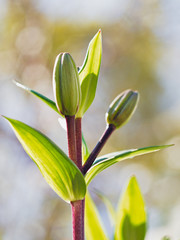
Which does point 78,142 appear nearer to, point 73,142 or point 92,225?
point 73,142

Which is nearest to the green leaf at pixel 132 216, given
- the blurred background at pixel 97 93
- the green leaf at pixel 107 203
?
the green leaf at pixel 107 203

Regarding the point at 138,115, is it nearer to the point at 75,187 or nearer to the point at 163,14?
the point at 163,14

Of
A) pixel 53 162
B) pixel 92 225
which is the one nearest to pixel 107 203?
pixel 92 225

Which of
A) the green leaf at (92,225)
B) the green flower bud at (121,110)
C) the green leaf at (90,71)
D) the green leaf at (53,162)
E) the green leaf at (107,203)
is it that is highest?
the green leaf at (90,71)

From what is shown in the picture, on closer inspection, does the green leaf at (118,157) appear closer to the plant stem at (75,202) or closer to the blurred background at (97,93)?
the plant stem at (75,202)

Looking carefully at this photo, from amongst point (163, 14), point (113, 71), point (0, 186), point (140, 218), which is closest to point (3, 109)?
point (0, 186)

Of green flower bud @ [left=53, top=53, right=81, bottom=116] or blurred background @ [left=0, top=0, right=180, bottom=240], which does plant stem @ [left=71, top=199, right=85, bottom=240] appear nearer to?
green flower bud @ [left=53, top=53, right=81, bottom=116]
